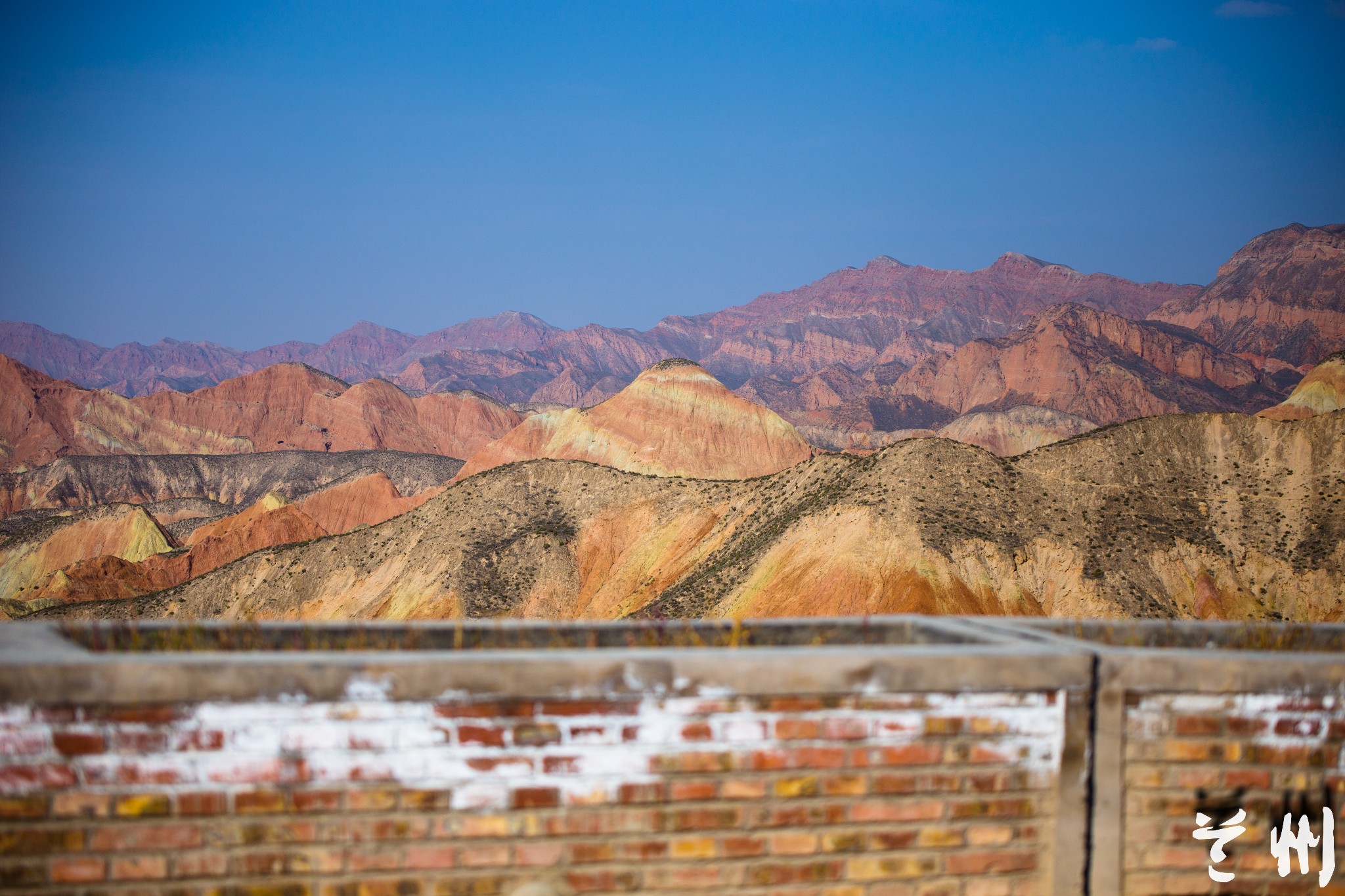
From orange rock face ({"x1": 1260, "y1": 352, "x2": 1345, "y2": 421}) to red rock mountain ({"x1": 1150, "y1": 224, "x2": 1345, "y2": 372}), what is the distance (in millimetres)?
97468

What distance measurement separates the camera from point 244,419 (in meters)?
142

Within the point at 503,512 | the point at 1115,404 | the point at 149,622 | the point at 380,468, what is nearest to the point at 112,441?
the point at 380,468

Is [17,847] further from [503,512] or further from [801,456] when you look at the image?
[801,456]

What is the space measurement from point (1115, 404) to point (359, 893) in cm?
13723

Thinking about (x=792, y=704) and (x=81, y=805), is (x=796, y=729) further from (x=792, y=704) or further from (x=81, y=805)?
(x=81, y=805)

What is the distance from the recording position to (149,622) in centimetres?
599

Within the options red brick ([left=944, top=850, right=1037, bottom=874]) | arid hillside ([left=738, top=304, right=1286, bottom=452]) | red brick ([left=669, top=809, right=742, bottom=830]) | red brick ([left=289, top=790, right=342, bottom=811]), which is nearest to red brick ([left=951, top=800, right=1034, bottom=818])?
red brick ([left=944, top=850, right=1037, bottom=874])

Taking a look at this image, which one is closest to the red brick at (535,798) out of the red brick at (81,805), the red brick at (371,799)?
the red brick at (371,799)

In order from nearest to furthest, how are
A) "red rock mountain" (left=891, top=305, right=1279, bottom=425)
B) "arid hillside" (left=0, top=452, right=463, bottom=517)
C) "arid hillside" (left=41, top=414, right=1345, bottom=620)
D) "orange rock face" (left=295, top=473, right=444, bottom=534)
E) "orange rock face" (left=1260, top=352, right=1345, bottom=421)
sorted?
"arid hillside" (left=41, top=414, right=1345, bottom=620) < "orange rock face" (left=1260, top=352, right=1345, bottom=421) < "orange rock face" (left=295, top=473, right=444, bottom=534) < "arid hillside" (left=0, top=452, right=463, bottom=517) < "red rock mountain" (left=891, top=305, right=1279, bottom=425)

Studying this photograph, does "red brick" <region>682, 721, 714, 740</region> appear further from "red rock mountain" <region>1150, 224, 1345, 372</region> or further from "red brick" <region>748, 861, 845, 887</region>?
"red rock mountain" <region>1150, 224, 1345, 372</region>

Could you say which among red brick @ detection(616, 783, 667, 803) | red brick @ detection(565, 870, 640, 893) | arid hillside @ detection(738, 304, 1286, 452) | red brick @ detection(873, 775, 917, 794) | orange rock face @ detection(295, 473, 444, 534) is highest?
arid hillside @ detection(738, 304, 1286, 452)

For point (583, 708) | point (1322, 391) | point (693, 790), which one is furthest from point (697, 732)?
point (1322, 391)

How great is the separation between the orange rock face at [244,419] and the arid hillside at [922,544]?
9542 centimetres

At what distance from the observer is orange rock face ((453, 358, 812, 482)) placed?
71.7m
